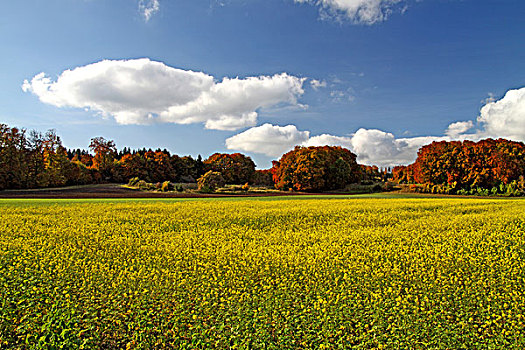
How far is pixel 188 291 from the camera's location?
8.07 meters

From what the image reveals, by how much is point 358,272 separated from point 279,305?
300cm

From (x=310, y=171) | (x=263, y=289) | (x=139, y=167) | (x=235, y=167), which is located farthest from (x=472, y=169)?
(x=139, y=167)

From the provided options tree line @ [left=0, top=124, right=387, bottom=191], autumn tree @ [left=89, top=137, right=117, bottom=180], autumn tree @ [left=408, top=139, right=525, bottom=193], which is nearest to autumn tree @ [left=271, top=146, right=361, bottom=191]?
tree line @ [left=0, top=124, right=387, bottom=191]

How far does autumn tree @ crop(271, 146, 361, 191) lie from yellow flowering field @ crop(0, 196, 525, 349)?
4191 cm

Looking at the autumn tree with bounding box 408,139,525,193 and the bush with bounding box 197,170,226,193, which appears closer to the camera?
the bush with bounding box 197,170,226,193

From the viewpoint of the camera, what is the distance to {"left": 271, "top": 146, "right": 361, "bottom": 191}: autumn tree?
56.7 meters

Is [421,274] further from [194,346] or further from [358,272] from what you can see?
[194,346]

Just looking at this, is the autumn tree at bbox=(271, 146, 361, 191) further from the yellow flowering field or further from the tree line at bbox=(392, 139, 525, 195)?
the yellow flowering field

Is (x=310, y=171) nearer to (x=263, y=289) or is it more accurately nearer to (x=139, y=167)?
(x=139, y=167)

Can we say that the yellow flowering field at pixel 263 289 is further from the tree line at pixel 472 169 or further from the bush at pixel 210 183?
the tree line at pixel 472 169

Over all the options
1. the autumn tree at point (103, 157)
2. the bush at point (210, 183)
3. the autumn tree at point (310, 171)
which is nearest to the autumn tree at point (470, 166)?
the autumn tree at point (310, 171)

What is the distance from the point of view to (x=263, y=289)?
827 cm

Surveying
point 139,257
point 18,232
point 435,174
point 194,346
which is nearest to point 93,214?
point 18,232

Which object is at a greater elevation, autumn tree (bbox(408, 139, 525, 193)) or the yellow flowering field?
autumn tree (bbox(408, 139, 525, 193))
